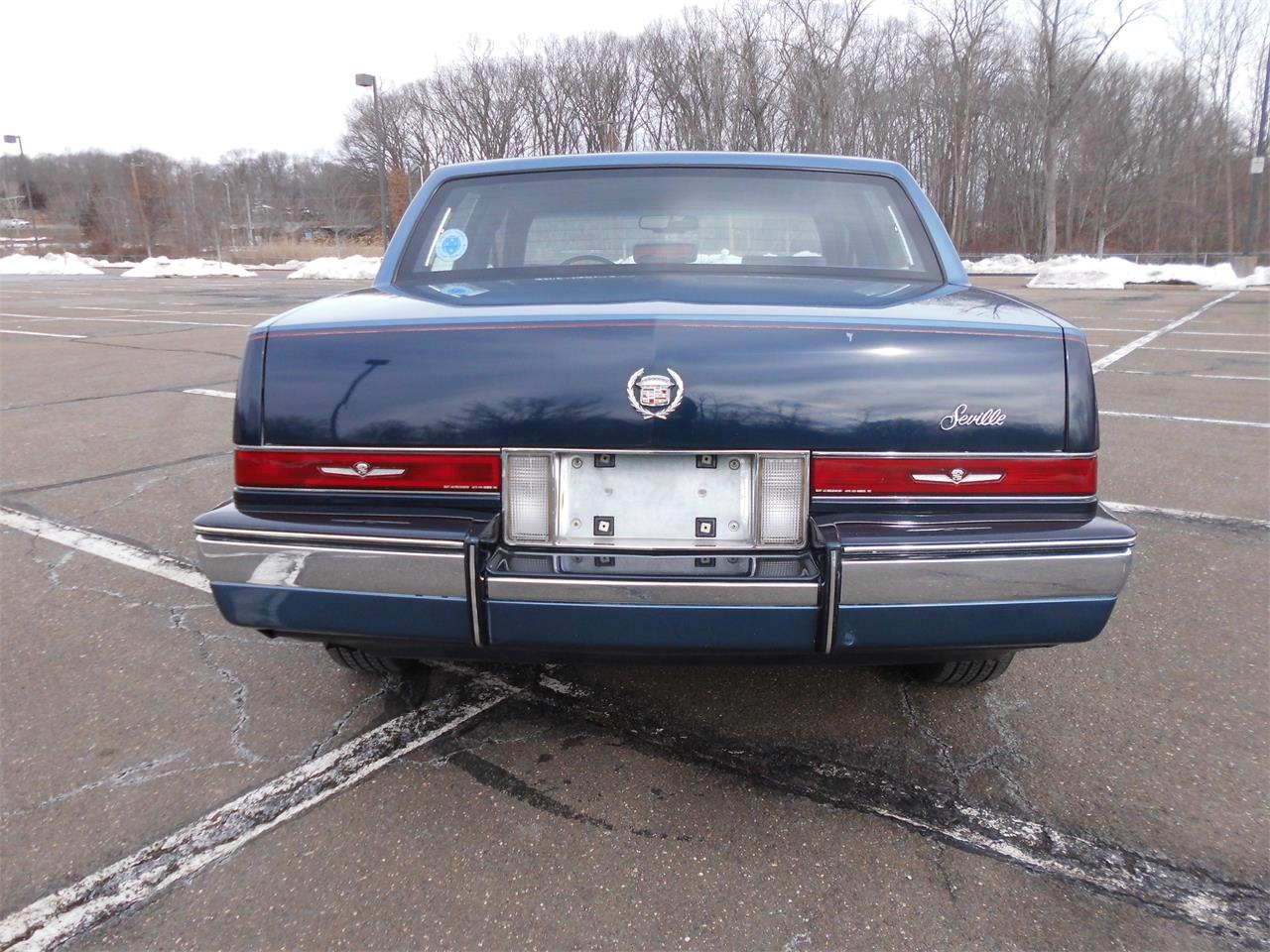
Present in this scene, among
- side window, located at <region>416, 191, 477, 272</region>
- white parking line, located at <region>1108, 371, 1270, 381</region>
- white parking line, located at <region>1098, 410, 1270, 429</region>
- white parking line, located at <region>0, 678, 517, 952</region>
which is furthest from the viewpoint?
white parking line, located at <region>1108, 371, 1270, 381</region>

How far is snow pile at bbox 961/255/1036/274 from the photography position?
105 feet

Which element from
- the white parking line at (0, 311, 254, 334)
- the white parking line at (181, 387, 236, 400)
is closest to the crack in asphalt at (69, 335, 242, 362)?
the white parking line at (181, 387, 236, 400)

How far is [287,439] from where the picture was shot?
2.01 m

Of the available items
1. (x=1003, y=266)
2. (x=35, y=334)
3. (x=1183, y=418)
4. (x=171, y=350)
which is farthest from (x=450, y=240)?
(x=1003, y=266)

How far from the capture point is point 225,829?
2.06 metres

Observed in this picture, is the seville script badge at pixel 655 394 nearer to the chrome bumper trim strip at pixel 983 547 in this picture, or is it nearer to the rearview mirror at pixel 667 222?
the chrome bumper trim strip at pixel 983 547

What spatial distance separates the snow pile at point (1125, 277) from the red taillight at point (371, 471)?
963 inches

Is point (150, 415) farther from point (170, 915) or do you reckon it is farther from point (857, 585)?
point (857, 585)

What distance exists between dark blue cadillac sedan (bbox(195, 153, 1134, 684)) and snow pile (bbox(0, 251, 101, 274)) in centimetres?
4715

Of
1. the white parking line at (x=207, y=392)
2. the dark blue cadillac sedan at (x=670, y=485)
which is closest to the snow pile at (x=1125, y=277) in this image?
the white parking line at (x=207, y=392)

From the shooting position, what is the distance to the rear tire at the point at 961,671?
8.00 ft

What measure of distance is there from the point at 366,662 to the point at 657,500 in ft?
3.88

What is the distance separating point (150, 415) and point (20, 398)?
6.20ft

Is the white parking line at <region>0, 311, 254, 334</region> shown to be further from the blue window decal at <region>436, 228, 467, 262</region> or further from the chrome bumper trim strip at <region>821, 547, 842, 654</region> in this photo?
the chrome bumper trim strip at <region>821, 547, 842, 654</region>
